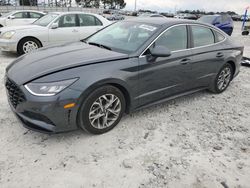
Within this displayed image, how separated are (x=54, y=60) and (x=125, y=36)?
1.25 metres

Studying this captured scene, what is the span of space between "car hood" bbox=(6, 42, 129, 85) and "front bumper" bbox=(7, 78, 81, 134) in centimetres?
24

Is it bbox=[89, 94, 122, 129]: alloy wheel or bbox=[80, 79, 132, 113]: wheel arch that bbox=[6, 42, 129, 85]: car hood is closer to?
bbox=[80, 79, 132, 113]: wheel arch

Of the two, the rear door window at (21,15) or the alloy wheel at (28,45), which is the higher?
the rear door window at (21,15)

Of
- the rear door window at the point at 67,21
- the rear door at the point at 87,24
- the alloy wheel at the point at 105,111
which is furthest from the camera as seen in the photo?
the rear door at the point at 87,24

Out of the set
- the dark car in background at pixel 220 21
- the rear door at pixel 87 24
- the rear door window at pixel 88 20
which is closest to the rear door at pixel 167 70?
the rear door at pixel 87 24

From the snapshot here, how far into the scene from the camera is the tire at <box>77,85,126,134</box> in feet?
7.95

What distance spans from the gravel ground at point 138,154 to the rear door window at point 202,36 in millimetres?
1318

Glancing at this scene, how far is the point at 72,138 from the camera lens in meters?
2.61

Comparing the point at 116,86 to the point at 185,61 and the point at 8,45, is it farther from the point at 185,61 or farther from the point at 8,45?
the point at 8,45

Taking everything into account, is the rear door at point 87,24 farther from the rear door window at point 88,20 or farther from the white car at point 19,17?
the white car at point 19,17

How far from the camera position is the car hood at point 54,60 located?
2.34m

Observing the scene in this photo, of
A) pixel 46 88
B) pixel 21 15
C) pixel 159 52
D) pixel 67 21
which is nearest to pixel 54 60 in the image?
pixel 46 88

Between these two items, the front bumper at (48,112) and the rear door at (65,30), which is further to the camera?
the rear door at (65,30)

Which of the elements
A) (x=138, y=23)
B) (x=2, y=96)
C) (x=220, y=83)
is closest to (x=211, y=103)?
(x=220, y=83)
